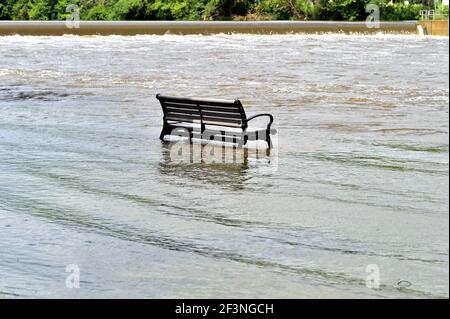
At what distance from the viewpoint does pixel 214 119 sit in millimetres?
14227

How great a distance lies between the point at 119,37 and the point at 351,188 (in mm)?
44624

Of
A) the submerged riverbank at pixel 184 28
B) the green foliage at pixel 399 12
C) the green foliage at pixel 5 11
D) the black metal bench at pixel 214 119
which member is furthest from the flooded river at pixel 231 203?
the green foliage at pixel 399 12

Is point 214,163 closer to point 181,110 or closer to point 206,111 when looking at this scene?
point 206,111

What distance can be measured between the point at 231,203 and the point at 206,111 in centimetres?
384

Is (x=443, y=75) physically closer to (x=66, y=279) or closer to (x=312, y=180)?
(x=312, y=180)

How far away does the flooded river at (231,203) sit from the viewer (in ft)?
25.5

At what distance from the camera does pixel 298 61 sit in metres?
38.1

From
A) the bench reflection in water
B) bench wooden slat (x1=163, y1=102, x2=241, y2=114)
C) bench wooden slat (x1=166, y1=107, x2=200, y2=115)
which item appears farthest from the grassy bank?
the bench reflection in water

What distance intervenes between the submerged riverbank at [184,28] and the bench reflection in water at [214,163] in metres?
41.7

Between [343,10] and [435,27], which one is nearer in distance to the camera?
[435,27]

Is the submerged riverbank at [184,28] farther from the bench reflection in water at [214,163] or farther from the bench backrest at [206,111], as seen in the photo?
the bench reflection in water at [214,163]

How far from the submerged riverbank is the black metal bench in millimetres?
41468

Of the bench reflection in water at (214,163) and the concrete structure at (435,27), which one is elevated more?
the bench reflection in water at (214,163)

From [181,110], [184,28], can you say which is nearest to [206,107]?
[181,110]
